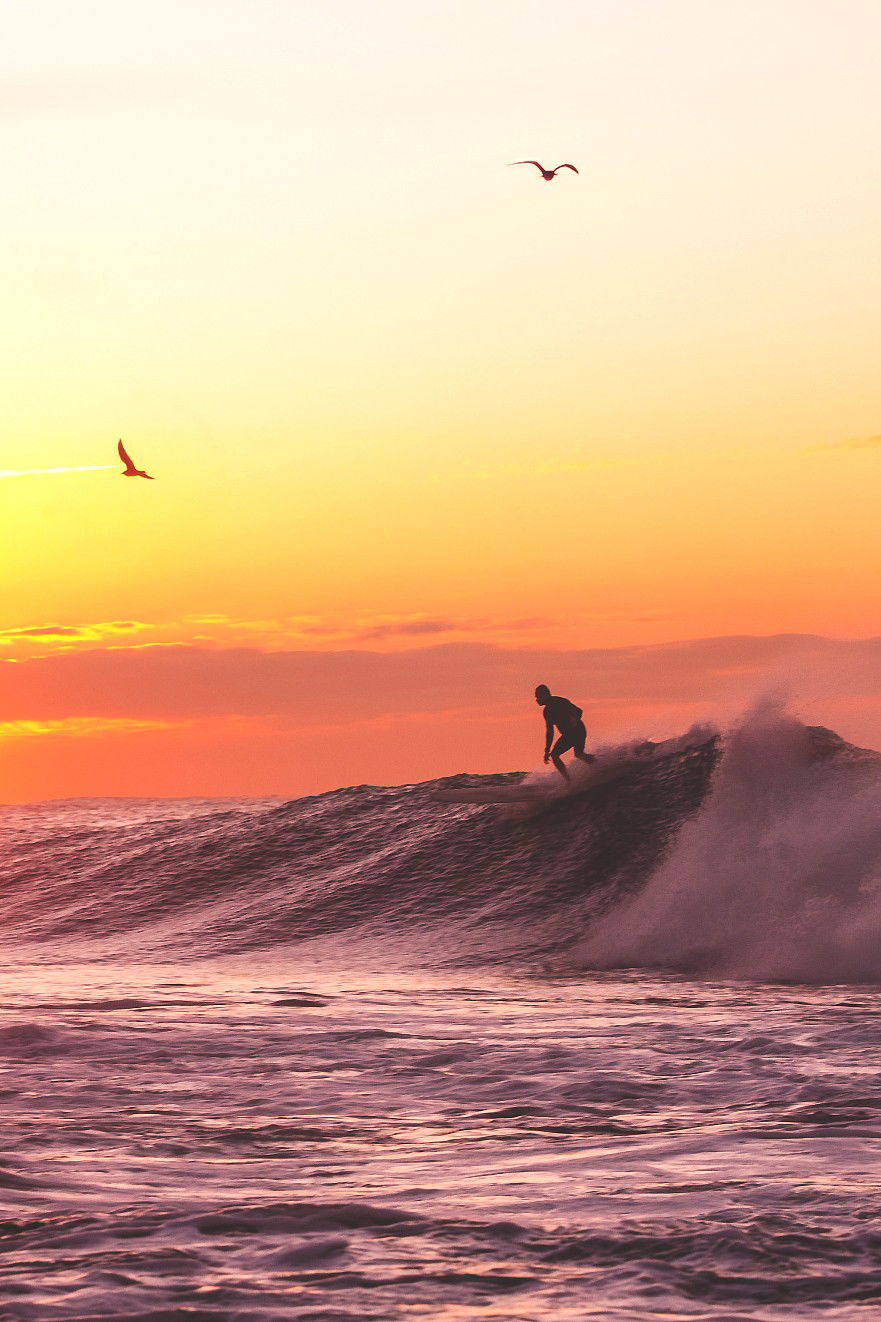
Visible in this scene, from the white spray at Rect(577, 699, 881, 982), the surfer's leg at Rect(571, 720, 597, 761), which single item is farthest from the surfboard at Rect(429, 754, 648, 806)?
the white spray at Rect(577, 699, 881, 982)

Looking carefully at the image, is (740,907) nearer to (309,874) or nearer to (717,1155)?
(309,874)

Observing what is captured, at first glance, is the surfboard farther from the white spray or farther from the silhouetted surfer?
the white spray

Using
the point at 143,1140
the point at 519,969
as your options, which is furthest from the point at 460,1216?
the point at 519,969

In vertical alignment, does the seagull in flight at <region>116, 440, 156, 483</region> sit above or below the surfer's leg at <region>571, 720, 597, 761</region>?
above

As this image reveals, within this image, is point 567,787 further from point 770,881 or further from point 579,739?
point 770,881

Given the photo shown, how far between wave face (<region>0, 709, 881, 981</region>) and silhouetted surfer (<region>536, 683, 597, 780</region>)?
1.23 metres

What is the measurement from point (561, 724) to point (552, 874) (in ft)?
7.54

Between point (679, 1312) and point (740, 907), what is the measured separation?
12169mm

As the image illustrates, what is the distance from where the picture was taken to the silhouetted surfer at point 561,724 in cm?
2091

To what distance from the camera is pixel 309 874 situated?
74.8ft

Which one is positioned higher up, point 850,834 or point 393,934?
point 850,834

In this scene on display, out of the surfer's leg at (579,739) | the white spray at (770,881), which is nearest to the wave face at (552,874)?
the white spray at (770,881)

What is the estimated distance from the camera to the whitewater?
565cm

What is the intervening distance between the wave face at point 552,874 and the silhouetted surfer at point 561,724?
1232mm
